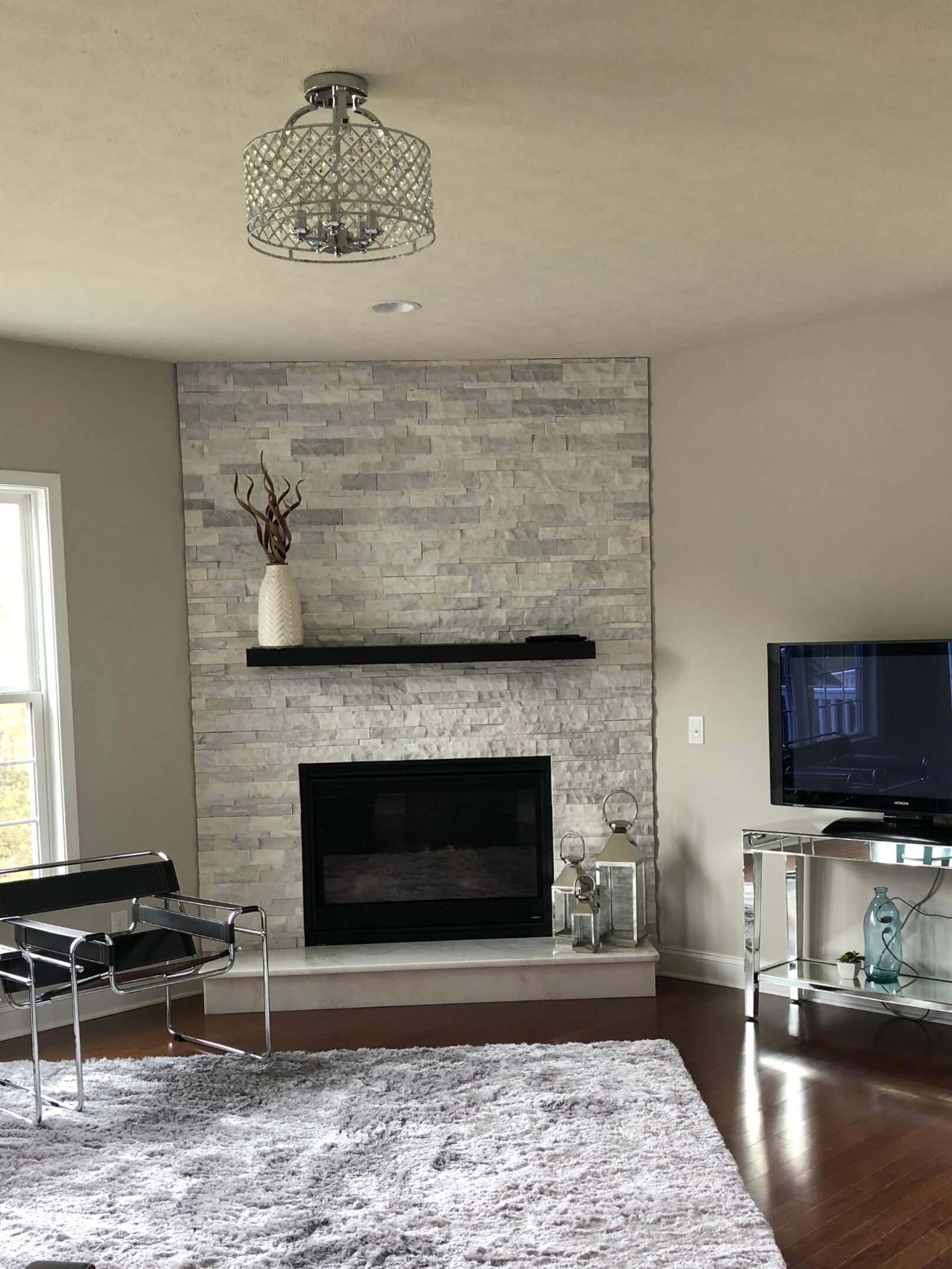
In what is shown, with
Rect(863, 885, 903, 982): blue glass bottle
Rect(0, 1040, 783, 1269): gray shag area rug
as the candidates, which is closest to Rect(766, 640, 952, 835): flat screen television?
Rect(863, 885, 903, 982): blue glass bottle

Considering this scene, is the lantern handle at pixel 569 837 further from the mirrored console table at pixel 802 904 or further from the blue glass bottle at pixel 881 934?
the blue glass bottle at pixel 881 934

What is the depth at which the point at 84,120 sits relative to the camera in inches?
104

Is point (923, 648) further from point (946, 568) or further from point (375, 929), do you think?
point (375, 929)

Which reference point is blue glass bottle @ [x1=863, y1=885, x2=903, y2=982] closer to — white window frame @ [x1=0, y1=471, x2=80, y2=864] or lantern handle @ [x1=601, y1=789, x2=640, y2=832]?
lantern handle @ [x1=601, y1=789, x2=640, y2=832]

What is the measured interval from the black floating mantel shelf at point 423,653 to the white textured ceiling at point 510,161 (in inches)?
49.9

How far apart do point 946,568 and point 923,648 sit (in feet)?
1.34

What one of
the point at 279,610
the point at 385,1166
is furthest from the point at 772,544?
the point at 385,1166

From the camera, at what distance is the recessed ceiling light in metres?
4.23

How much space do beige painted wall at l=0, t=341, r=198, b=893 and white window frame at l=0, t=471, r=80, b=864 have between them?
0.04 metres

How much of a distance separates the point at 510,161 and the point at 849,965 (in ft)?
9.94

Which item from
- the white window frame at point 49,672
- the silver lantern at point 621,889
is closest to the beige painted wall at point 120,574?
the white window frame at point 49,672

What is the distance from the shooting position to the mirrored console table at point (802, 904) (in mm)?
4066

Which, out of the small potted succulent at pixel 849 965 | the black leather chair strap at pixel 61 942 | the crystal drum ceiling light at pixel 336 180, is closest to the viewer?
the crystal drum ceiling light at pixel 336 180

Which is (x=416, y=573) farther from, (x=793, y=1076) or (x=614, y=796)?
(x=793, y=1076)
